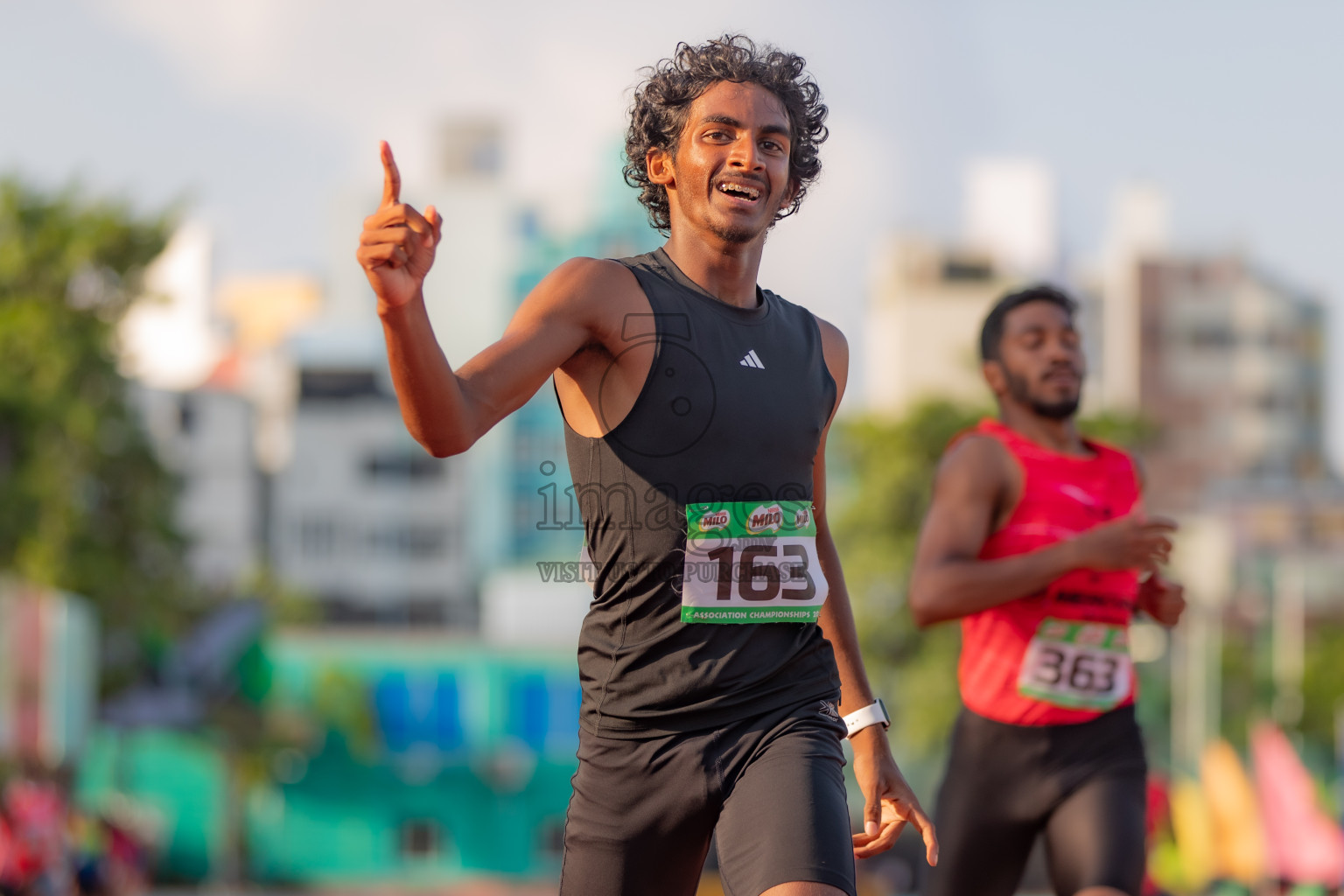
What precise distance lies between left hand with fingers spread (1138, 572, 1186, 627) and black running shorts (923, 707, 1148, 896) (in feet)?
1.13

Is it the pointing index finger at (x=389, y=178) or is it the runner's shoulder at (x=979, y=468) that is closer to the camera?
the pointing index finger at (x=389, y=178)

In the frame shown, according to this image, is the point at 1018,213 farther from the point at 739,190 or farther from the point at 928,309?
the point at 739,190

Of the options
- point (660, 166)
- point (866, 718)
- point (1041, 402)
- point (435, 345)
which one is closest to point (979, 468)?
point (1041, 402)

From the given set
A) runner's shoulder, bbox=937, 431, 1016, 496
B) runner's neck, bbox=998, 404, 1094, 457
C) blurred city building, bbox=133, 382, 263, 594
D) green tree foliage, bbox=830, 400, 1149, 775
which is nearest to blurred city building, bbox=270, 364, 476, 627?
blurred city building, bbox=133, 382, 263, 594

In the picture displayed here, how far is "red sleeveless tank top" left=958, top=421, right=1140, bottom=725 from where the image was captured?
16.8ft

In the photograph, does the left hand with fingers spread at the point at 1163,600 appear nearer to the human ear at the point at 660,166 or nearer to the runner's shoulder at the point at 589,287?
the human ear at the point at 660,166

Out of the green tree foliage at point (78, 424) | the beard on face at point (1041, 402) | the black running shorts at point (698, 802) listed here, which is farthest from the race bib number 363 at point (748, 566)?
the green tree foliage at point (78, 424)

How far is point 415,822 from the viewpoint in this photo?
139 feet

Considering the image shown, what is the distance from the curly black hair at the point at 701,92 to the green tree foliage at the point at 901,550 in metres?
33.3

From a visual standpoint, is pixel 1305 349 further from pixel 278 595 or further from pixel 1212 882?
pixel 1212 882

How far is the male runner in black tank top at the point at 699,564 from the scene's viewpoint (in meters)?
3.54

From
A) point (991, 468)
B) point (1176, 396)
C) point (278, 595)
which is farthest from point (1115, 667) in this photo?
point (1176, 396)

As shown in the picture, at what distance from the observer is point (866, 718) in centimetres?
402

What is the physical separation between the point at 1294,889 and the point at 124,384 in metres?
19.9
